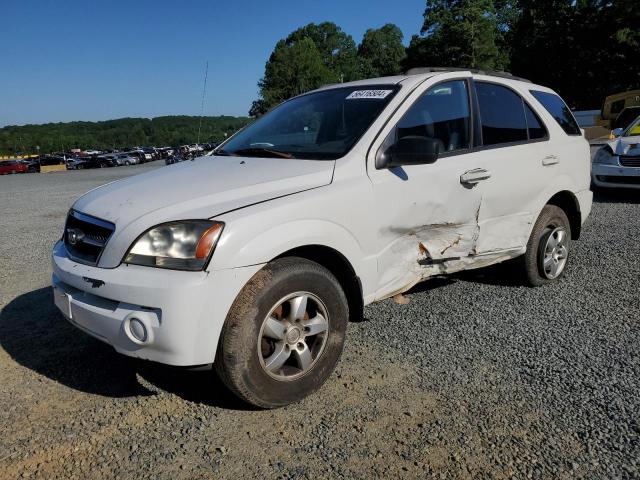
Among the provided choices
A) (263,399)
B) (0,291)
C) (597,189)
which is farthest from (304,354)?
(597,189)

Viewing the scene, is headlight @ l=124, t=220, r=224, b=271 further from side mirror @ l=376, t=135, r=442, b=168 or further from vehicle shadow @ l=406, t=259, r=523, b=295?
vehicle shadow @ l=406, t=259, r=523, b=295

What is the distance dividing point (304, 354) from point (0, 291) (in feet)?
12.2

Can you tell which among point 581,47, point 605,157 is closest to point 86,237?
point 605,157

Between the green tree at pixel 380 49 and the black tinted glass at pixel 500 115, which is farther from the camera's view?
the green tree at pixel 380 49

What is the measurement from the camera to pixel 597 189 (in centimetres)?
1058

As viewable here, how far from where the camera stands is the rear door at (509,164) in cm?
386

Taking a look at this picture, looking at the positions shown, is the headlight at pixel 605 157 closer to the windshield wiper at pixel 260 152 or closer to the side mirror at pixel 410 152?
the side mirror at pixel 410 152

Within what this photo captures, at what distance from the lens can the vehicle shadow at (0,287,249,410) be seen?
3.05 metres

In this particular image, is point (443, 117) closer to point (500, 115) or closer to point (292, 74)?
point (500, 115)

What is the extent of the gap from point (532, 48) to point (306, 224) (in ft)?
208

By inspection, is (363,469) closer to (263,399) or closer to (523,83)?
(263,399)

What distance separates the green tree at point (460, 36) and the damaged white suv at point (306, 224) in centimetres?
5789

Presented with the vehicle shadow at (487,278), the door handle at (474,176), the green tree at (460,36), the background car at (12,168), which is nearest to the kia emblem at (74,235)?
the door handle at (474,176)

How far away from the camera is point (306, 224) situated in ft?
9.05
